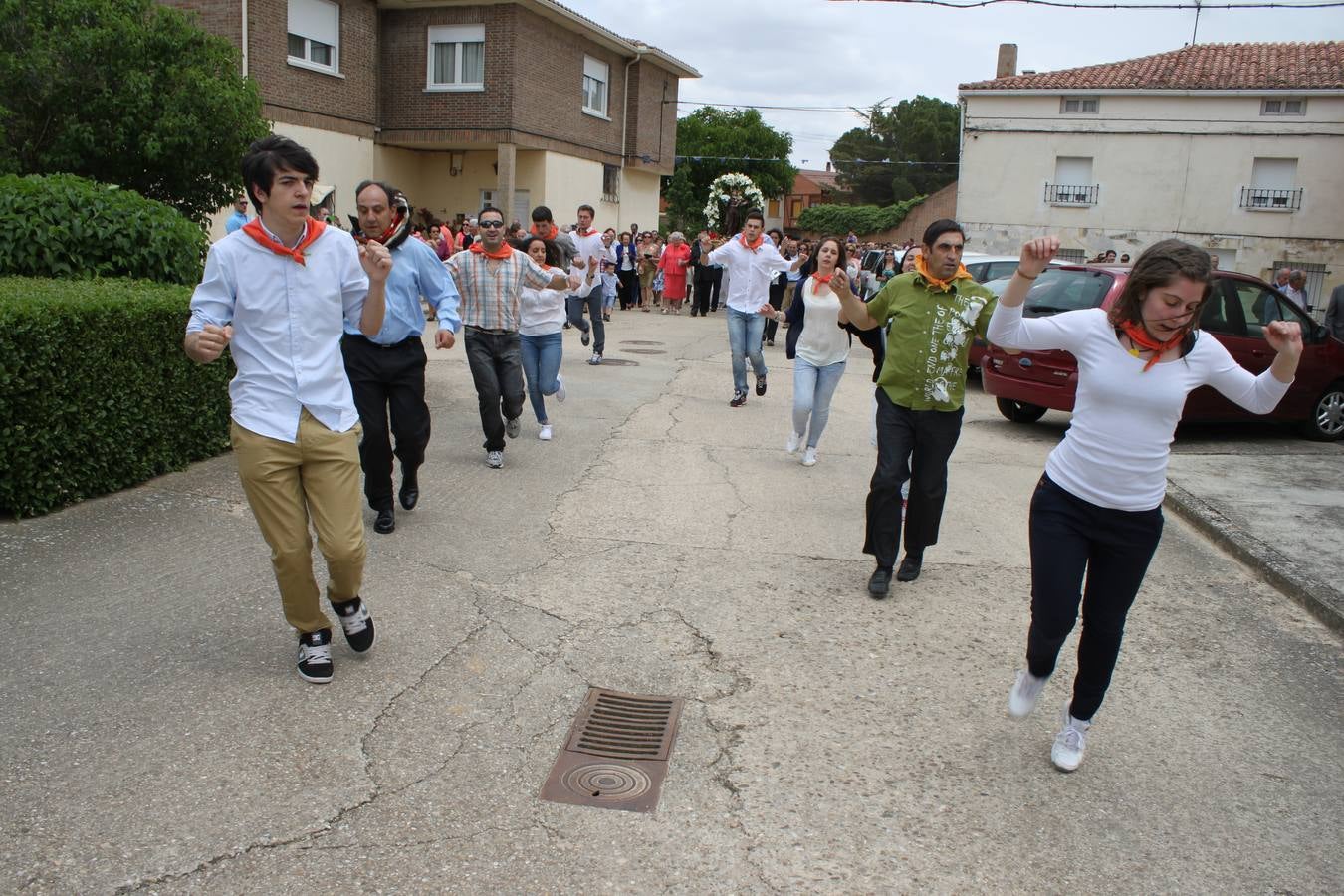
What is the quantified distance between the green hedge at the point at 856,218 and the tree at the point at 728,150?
648 cm

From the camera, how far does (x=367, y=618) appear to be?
175 inches

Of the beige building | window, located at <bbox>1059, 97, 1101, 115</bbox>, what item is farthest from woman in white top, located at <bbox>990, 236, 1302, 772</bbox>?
window, located at <bbox>1059, 97, 1101, 115</bbox>

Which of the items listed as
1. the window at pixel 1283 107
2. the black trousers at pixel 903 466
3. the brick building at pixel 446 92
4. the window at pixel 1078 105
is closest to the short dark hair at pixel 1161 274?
the black trousers at pixel 903 466

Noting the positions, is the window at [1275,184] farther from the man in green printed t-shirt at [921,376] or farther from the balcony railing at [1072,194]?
the man in green printed t-shirt at [921,376]

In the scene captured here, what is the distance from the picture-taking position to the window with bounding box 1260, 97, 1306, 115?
32.1 metres

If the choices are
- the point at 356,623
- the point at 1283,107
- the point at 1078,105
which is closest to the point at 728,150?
the point at 1078,105

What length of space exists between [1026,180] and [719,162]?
34572mm

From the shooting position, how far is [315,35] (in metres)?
22.7

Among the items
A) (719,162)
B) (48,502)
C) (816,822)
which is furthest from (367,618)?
(719,162)

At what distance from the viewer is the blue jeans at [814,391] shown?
27.7 ft

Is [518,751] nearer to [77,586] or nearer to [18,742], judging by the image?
[18,742]

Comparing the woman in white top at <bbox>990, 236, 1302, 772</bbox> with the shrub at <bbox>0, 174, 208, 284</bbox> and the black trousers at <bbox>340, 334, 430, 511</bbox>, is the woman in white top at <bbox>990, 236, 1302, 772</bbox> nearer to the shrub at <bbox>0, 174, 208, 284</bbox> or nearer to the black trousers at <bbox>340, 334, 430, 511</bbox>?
the black trousers at <bbox>340, 334, 430, 511</bbox>

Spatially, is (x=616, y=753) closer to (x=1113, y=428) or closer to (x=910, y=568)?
(x=1113, y=428)

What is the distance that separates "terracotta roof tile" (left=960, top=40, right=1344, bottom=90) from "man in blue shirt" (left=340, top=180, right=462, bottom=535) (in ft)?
106
